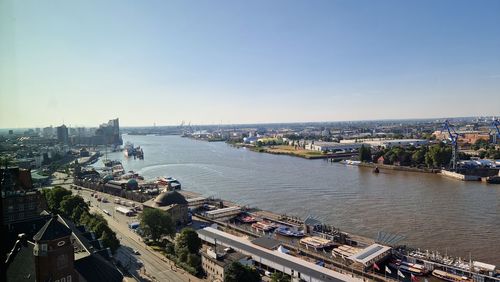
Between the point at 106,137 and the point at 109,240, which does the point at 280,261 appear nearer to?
the point at 109,240

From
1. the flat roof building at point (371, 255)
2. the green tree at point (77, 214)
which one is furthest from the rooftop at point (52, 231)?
the flat roof building at point (371, 255)

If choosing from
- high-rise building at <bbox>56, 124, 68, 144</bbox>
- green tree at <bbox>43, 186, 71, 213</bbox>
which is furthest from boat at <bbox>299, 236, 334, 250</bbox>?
high-rise building at <bbox>56, 124, 68, 144</bbox>

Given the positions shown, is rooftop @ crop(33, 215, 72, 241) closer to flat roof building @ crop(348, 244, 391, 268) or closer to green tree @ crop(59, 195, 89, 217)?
flat roof building @ crop(348, 244, 391, 268)

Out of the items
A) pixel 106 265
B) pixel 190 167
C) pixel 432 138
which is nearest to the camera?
pixel 106 265

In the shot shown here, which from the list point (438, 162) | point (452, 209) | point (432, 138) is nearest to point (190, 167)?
point (438, 162)

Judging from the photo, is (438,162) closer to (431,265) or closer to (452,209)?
(452,209)
